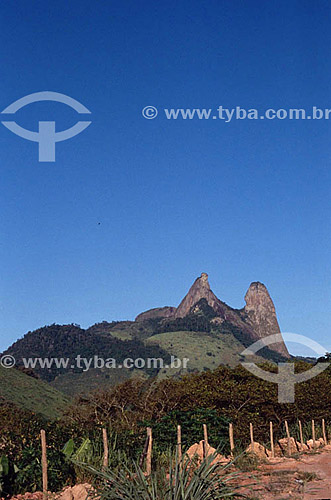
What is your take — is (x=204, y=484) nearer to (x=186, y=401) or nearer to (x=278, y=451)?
(x=278, y=451)

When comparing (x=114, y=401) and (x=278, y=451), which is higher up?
(x=114, y=401)

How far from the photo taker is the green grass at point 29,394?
50750 millimetres

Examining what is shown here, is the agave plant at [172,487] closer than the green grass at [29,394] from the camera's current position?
Yes

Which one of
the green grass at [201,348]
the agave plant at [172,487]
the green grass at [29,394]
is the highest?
the green grass at [201,348]

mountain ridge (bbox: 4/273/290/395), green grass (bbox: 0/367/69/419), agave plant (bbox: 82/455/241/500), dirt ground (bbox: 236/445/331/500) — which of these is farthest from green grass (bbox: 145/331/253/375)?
agave plant (bbox: 82/455/241/500)

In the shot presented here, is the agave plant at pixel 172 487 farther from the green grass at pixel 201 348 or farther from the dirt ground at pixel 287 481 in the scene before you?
the green grass at pixel 201 348

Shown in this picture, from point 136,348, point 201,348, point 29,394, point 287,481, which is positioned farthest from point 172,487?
point 136,348

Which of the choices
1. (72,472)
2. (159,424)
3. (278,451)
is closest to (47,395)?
(278,451)

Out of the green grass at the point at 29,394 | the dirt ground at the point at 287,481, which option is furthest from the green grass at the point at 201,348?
the dirt ground at the point at 287,481

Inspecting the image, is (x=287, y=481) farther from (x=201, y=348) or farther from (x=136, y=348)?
(x=136, y=348)

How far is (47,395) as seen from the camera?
5772 cm

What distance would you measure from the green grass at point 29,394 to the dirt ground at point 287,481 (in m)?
38.5

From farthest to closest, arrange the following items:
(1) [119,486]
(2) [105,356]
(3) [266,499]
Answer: (2) [105,356] → (3) [266,499] → (1) [119,486]

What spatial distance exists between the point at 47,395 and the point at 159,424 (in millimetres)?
45943
